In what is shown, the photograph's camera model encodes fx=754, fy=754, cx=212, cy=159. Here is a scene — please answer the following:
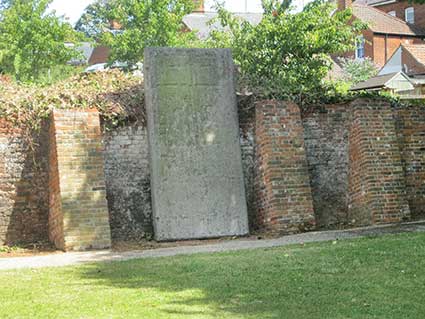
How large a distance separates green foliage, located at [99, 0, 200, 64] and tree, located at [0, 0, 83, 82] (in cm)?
194

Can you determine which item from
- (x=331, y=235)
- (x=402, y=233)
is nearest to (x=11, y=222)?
(x=331, y=235)

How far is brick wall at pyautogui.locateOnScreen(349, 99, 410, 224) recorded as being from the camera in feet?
41.0

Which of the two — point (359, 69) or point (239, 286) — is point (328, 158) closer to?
point (239, 286)

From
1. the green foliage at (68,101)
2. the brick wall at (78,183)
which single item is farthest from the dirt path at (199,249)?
the green foliage at (68,101)

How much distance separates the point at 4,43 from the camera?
28078 mm

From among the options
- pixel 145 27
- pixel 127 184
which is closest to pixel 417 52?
pixel 145 27

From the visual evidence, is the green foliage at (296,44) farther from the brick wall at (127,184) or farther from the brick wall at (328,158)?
the brick wall at (127,184)

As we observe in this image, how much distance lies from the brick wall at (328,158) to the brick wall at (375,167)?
0.15 metres

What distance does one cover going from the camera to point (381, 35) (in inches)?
2072

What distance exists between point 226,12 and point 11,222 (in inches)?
560

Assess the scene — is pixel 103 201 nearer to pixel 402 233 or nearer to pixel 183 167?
pixel 183 167

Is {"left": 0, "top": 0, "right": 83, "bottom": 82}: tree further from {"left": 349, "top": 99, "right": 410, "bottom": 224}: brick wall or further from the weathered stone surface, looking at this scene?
{"left": 349, "top": 99, "right": 410, "bottom": 224}: brick wall

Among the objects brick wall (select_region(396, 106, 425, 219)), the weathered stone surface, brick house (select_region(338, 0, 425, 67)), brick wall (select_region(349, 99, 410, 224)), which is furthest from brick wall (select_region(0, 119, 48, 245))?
brick house (select_region(338, 0, 425, 67))

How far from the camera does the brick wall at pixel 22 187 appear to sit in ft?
38.0
